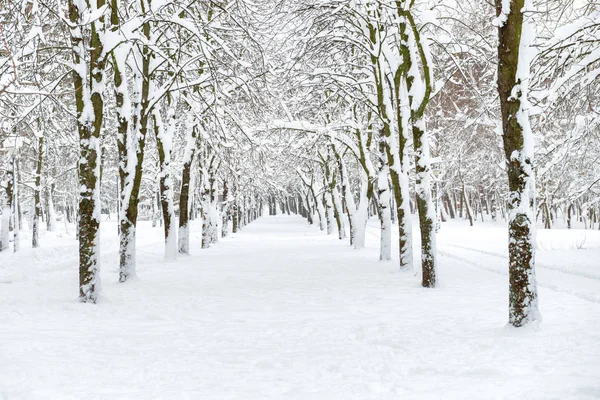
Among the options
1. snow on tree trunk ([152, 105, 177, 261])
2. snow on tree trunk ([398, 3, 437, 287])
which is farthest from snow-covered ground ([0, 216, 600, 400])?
snow on tree trunk ([152, 105, 177, 261])

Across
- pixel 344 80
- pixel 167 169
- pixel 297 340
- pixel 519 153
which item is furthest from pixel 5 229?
pixel 519 153

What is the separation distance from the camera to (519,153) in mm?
6027

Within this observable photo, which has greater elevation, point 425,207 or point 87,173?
point 87,173

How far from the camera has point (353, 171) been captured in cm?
3350

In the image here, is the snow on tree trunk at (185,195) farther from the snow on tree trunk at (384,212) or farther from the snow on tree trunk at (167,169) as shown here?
the snow on tree trunk at (384,212)

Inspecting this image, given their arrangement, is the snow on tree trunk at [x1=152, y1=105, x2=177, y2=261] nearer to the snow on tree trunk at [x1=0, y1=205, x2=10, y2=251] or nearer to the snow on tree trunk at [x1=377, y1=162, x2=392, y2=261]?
the snow on tree trunk at [x1=377, y1=162, x2=392, y2=261]

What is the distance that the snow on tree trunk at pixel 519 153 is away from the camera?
602cm

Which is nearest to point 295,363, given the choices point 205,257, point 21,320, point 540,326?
point 540,326

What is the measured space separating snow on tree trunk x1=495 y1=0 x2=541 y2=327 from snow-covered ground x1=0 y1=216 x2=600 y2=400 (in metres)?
0.41

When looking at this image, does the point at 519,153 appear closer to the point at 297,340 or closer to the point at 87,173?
the point at 297,340

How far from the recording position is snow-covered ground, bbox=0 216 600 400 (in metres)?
4.31

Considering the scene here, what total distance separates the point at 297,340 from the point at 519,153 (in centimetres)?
344

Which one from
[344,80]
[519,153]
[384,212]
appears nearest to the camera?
[519,153]

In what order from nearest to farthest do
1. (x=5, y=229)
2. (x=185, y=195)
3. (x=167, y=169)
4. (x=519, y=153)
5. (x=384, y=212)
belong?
(x=519, y=153)
(x=384, y=212)
(x=167, y=169)
(x=185, y=195)
(x=5, y=229)
